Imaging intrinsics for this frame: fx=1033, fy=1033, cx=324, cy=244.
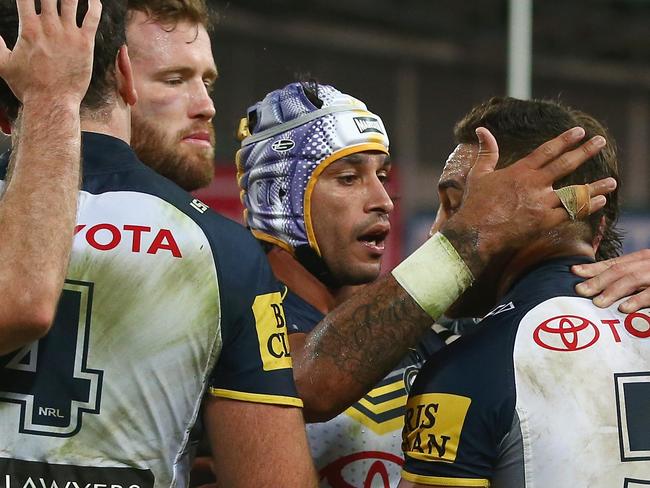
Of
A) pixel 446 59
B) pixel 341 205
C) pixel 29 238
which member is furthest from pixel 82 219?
pixel 446 59

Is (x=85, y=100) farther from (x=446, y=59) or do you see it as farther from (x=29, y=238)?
(x=446, y=59)

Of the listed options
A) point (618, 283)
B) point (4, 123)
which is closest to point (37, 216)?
point (4, 123)

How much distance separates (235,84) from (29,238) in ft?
51.4

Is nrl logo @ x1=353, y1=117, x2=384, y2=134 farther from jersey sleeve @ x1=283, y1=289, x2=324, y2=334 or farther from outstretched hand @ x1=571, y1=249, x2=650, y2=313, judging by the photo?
outstretched hand @ x1=571, y1=249, x2=650, y2=313

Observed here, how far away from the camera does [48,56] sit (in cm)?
219

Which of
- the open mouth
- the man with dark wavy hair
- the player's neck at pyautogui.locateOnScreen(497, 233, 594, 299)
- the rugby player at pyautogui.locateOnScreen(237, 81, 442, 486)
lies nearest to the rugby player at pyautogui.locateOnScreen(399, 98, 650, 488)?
the player's neck at pyautogui.locateOnScreen(497, 233, 594, 299)

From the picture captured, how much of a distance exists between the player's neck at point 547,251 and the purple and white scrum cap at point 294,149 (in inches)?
35.0

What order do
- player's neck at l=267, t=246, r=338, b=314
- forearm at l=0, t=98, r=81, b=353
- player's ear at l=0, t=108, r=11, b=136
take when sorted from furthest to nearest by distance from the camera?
player's neck at l=267, t=246, r=338, b=314 → player's ear at l=0, t=108, r=11, b=136 → forearm at l=0, t=98, r=81, b=353

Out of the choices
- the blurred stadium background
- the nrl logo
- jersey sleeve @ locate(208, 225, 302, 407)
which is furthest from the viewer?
the blurred stadium background

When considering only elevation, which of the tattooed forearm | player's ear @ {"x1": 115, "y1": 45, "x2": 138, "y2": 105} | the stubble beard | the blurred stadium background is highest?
the blurred stadium background

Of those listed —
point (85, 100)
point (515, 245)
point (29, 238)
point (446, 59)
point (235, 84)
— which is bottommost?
point (29, 238)

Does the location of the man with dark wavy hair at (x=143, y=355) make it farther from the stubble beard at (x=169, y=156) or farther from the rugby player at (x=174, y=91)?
the stubble beard at (x=169, y=156)

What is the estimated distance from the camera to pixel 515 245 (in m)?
2.73

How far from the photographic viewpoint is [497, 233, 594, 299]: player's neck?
110 inches
